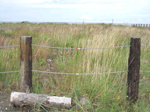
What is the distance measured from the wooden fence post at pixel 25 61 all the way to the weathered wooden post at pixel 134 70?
1963 mm

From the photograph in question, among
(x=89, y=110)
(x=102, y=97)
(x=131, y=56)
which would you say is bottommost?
(x=89, y=110)

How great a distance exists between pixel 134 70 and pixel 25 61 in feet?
6.90

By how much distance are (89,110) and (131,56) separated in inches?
51.8

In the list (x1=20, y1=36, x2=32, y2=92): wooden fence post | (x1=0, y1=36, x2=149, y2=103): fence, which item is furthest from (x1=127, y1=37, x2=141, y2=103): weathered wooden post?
(x1=20, y1=36, x2=32, y2=92): wooden fence post

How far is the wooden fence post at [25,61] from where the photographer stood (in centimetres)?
347

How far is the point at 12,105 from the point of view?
328cm

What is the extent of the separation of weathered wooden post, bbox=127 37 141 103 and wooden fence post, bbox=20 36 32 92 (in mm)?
1963

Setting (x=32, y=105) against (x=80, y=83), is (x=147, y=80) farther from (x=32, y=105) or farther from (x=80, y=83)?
(x=32, y=105)

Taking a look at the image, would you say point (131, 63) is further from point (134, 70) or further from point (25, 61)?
point (25, 61)

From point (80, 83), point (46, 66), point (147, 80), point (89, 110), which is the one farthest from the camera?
point (46, 66)

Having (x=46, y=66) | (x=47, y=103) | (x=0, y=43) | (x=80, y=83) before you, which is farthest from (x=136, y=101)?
(x=0, y=43)

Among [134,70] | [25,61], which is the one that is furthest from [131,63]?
[25,61]

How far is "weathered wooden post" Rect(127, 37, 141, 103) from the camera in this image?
345cm

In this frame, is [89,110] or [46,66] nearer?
[89,110]
